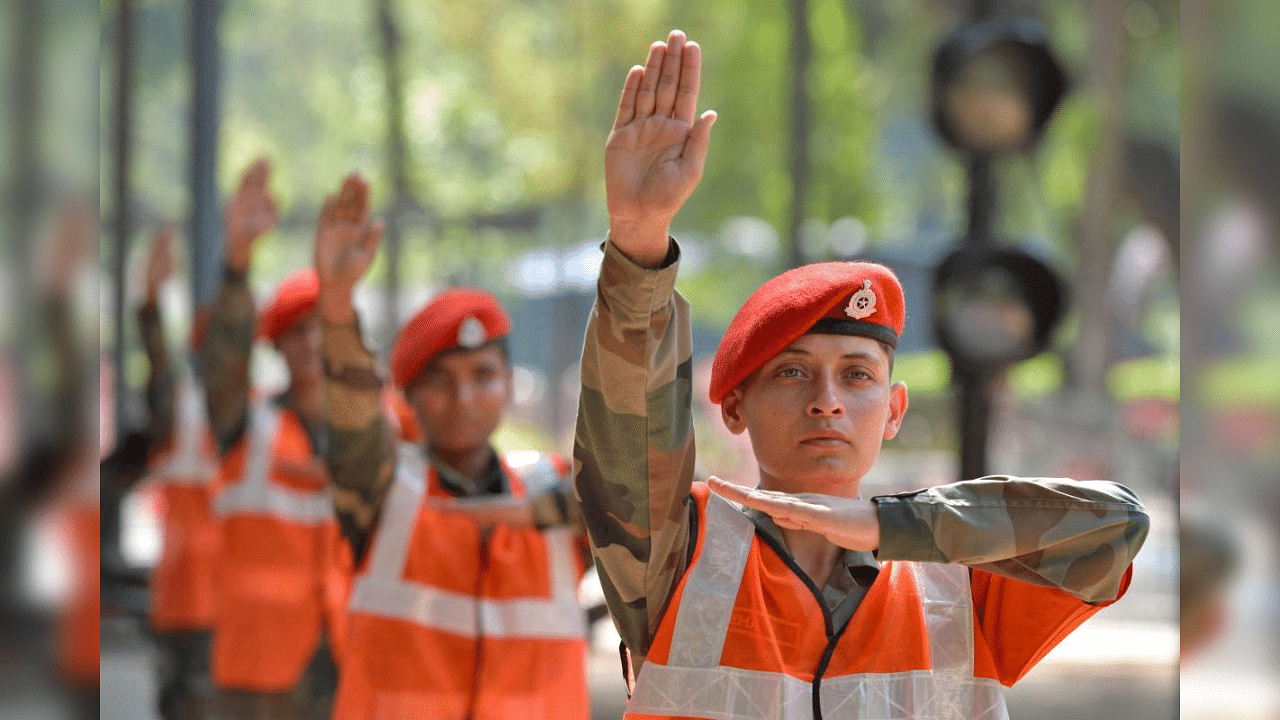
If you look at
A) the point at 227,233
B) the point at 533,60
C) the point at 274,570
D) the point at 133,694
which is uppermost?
the point at 533,60

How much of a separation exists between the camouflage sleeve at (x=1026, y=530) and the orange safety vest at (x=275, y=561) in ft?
9.31

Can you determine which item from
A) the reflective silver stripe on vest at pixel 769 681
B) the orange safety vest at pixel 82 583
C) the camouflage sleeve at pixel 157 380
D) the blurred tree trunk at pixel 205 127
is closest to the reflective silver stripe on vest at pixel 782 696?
the reflective silver stripe on vest at pixel 769 681

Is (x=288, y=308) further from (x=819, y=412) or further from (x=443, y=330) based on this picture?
(x=819, y=412)

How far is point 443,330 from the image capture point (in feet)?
8.86

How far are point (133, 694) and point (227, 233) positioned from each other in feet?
7.16

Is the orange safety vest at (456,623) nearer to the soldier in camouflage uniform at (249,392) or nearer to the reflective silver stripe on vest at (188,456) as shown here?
the soldier in camouflage uniform at (249,392)

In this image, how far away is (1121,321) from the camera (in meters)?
8.40

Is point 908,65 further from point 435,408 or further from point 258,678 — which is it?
point 435,408

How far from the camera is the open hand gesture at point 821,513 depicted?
4.81 ft

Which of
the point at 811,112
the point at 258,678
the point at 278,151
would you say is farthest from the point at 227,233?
the point at 811,112

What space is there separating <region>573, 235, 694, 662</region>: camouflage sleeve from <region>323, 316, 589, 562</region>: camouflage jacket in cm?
96

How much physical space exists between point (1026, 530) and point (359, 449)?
Result: 1353mm

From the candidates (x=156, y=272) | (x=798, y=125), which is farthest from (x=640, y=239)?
(x=798, y=125)

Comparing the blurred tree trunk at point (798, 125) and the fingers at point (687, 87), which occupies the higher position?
the blurred tree trunk at point (798, 125)
